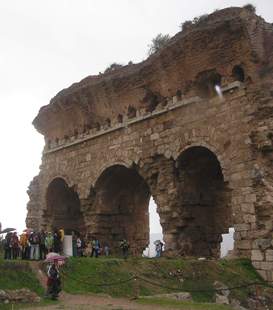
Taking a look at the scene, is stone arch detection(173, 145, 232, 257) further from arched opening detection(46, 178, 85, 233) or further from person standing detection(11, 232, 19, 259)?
arched opening detection(46, 178, 85, 233)

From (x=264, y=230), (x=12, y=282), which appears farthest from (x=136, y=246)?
(x=12, y=282)

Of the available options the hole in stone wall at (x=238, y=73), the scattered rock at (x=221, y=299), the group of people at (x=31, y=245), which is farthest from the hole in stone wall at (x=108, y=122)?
the scattered rock at (x=221, y=299)

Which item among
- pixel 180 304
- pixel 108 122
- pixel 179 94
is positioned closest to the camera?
pixel 180 304

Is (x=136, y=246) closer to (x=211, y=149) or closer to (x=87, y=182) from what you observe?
(x=87, y=182)

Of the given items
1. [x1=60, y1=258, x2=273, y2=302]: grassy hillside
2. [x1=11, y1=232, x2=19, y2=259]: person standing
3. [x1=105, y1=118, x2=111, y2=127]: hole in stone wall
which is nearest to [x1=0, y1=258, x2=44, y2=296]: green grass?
[x1=60, y1=258, x2=273, y2=302]: grassy hillside

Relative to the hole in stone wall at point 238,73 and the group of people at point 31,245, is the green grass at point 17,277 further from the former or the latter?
the hole in stone wall at point 238,73

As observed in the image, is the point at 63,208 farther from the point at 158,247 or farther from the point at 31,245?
the point at 31,245

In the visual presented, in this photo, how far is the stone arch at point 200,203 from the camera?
601 inches

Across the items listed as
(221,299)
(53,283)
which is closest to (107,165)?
(221,299)

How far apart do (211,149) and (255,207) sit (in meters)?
2.28

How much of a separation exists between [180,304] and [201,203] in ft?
22.8

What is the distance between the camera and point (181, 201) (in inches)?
602

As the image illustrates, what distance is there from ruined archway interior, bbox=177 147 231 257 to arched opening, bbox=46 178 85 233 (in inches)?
273

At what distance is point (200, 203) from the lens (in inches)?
617
